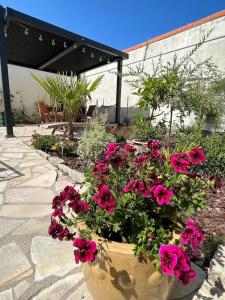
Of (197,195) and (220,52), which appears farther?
(220,52)

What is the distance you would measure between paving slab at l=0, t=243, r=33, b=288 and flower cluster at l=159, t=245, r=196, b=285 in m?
1.05

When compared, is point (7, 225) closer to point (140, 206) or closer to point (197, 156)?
point (140, 206)

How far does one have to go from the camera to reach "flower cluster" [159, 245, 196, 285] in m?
0.84

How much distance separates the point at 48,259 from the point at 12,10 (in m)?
5.36

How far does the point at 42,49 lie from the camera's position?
25.0ft

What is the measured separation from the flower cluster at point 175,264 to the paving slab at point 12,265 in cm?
105

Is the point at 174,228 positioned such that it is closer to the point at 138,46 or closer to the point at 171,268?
the point at 171,268

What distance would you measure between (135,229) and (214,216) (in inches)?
54.2

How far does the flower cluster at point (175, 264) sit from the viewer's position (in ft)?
2.76

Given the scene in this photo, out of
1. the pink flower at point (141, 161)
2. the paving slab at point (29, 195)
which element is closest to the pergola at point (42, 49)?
the paving slab at point (29, 195)

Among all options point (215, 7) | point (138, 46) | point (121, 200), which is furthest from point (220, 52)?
point (121, 200)

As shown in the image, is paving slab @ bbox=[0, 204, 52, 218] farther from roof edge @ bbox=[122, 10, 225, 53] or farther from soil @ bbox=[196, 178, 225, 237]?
roof edge @ bbox=[122, 10, 225, 53]

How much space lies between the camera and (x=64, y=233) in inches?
43.0

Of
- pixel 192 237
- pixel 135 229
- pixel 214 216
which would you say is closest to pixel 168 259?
pixel 192 237
